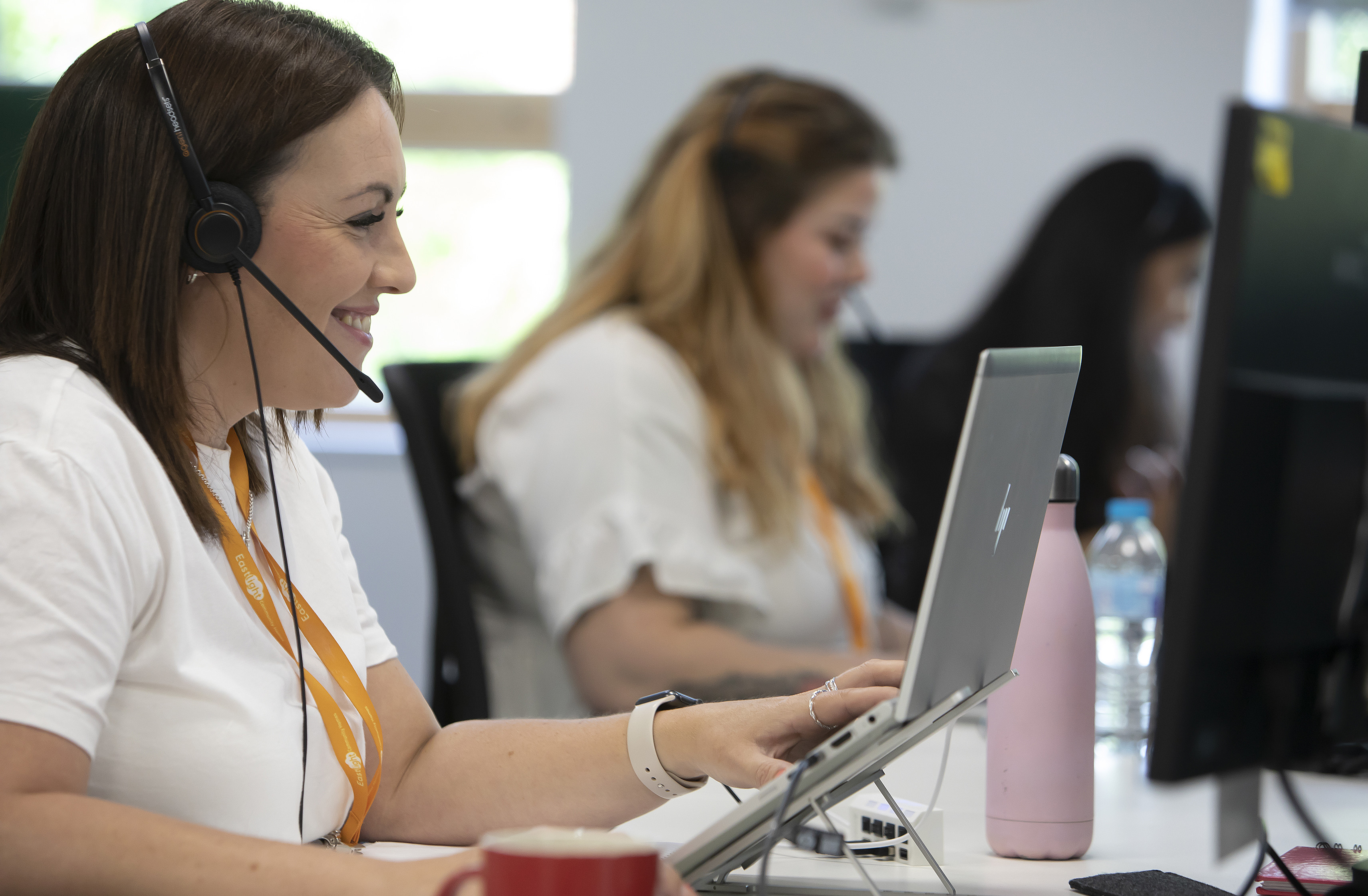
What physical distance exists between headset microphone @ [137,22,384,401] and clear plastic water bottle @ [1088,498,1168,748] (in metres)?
0.99

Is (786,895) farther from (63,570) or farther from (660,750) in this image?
(63,570)

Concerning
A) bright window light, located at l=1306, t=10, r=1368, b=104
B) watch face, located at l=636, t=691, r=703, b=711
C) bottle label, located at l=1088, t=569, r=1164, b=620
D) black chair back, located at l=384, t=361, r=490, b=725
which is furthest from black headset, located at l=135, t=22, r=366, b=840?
bright window light, located at l=1306, t=10, r=1368, b=104

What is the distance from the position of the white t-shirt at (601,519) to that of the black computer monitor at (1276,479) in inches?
41.4

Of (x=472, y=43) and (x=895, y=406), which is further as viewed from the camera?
(x=472, y=43)

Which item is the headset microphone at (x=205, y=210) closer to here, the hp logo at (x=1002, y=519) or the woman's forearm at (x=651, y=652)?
the hp logo at (x=1002, y=519)

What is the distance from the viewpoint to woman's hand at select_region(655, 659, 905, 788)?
844 mm

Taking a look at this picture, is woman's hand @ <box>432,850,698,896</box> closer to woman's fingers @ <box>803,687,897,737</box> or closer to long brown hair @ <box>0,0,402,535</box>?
woman's fingers @ <box>803,687,897,737</box>

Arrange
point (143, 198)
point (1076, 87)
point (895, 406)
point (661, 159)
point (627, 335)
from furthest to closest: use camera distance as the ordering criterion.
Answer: point (1076, 87) → point (895, 406) → point (661, 159) → point (627, 335) → point (143, 198)

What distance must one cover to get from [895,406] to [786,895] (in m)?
1.86

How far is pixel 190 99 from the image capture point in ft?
2.81

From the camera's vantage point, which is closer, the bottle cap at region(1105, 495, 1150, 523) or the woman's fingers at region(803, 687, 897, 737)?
the woman's fingers at region(803, 687, 897, 737)

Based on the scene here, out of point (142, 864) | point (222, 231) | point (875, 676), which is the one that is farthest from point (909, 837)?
point (222, 231)

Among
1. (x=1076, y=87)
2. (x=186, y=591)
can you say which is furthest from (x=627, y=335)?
(x=1076, y=87)

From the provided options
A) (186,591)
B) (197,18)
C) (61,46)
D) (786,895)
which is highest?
(61,46)
